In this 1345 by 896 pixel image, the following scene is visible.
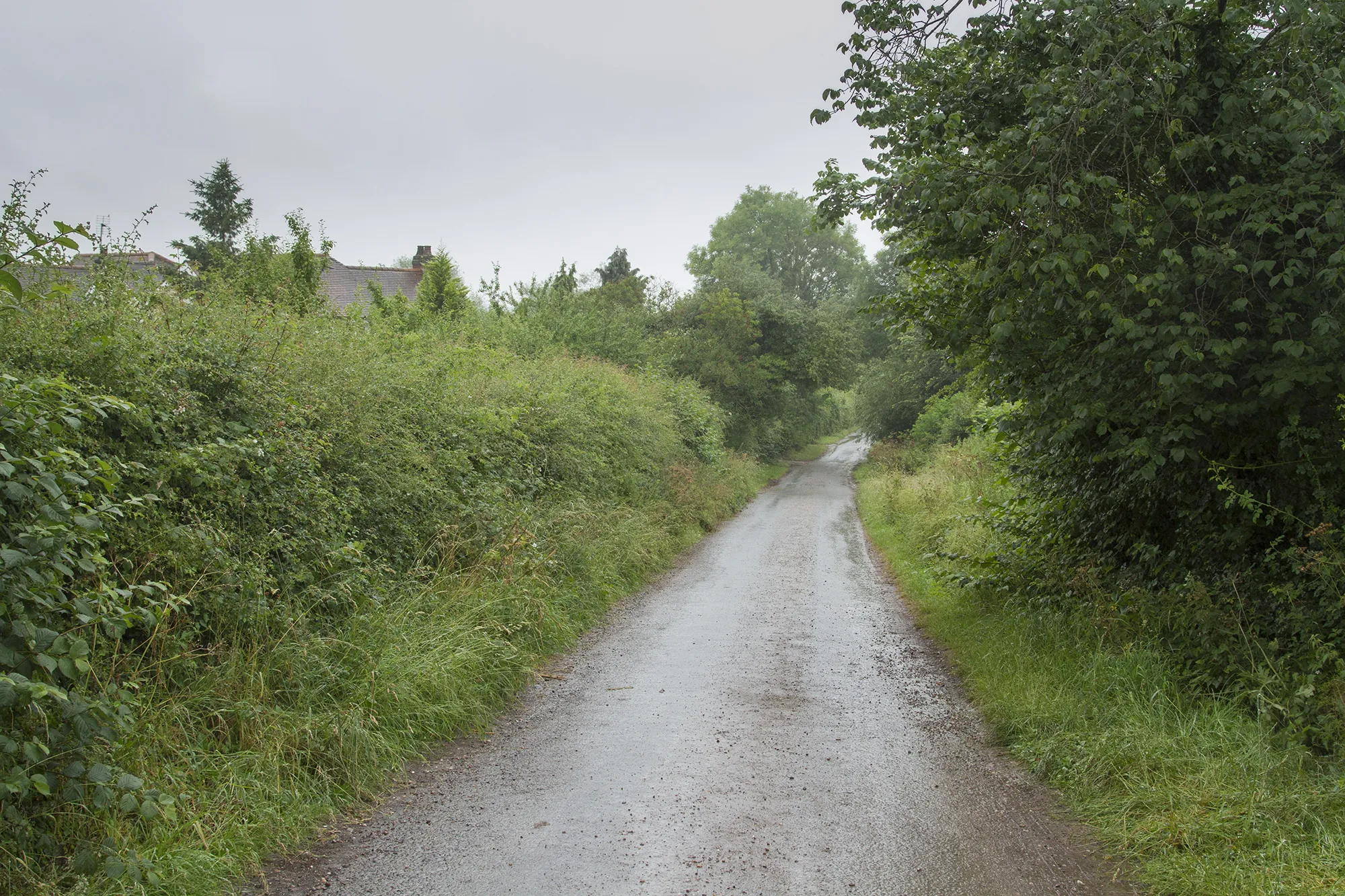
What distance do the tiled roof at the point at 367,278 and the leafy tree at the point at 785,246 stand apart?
35.7m

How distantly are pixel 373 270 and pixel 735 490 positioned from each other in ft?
67.9

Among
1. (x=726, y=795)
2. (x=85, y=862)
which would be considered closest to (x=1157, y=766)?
(x=726, y=795)

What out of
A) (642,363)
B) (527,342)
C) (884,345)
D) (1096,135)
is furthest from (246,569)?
(884,345)

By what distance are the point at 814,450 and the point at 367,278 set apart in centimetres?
3049

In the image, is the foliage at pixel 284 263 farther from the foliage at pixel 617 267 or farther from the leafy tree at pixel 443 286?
the foliage at pixel 617 267

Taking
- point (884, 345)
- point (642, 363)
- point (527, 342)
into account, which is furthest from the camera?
point (884, 345)

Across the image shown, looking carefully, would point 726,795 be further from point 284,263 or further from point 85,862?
point 284,263

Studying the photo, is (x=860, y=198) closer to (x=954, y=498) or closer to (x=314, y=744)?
(x=314, y=744)

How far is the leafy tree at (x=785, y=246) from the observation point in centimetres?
7288

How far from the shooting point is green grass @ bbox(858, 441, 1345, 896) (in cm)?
407

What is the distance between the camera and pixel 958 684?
792 cm

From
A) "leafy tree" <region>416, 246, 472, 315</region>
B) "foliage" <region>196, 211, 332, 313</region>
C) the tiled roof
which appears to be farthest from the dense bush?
the tiled roof

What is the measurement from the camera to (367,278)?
36.2 metres

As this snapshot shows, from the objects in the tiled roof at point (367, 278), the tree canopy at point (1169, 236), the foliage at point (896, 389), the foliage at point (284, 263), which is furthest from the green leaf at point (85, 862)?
the foliage at point (896, 389)
